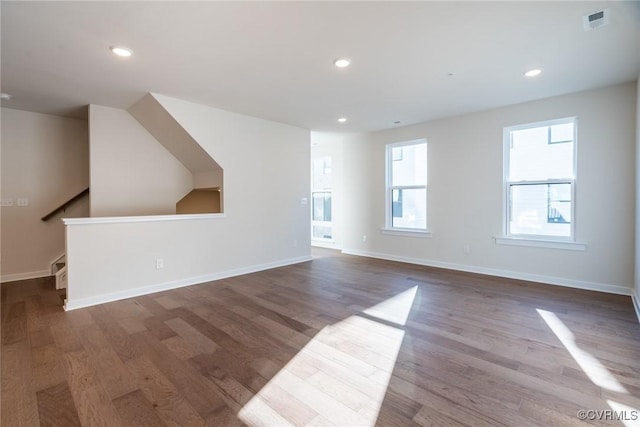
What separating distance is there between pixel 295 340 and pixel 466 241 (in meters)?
3.64

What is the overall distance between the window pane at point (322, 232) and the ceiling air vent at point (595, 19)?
19.8 ft

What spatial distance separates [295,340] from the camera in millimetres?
Answer: 2529

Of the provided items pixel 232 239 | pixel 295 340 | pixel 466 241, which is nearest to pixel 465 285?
pixel 466 241

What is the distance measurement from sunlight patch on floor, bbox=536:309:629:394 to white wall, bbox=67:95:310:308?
394cm

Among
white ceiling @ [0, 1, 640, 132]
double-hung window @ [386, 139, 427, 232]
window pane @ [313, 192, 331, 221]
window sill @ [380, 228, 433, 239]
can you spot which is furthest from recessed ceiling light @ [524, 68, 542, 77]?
window pane @ [313, 192, 331, 221]

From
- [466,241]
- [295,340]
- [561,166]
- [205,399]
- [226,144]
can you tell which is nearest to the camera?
[205,399]

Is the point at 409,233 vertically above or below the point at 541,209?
below

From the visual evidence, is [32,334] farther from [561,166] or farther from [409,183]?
[561,166]

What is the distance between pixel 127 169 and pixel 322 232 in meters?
4.76

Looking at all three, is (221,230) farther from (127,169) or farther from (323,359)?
(323,359)

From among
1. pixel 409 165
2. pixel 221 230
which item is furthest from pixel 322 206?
pixel 221 230

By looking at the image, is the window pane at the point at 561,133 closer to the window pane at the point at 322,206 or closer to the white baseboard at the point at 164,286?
the white baseboard at the point at 164,286

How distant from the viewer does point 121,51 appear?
271 centimetres

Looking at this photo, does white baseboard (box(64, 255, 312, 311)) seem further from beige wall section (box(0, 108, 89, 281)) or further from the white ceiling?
the white ceiling
